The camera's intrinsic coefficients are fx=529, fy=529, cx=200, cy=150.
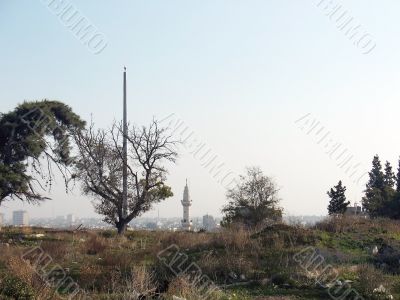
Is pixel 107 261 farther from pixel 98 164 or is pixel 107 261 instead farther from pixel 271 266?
pixel 98 164

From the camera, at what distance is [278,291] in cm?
1257

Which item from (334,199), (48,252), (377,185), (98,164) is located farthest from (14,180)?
(377,185)

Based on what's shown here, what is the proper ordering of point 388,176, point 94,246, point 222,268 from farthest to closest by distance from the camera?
point 388,176 < point 94,246 < point 222,268

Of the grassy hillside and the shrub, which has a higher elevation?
the shrub

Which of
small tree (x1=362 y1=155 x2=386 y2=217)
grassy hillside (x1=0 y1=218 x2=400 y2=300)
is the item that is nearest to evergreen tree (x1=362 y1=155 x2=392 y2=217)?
small tree (x1=362 y1=155 x2=386 y2=217)

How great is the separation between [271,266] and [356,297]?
381cm

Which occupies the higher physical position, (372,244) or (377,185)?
(377,185)

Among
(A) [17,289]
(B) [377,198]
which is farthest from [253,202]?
(A) [17,289]

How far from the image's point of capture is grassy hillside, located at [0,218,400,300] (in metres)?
10.7

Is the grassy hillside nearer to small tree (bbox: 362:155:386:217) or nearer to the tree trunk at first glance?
the tree trunk

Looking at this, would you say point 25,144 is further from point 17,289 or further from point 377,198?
point 377,198

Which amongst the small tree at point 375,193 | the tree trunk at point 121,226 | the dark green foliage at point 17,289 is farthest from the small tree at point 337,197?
the dark green foliage at point 17,289

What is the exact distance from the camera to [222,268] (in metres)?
14.5

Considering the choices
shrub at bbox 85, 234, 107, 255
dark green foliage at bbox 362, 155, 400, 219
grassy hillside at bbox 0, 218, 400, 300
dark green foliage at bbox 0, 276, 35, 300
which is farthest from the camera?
dark green foliage at bbox 362, 155, 400, 219
